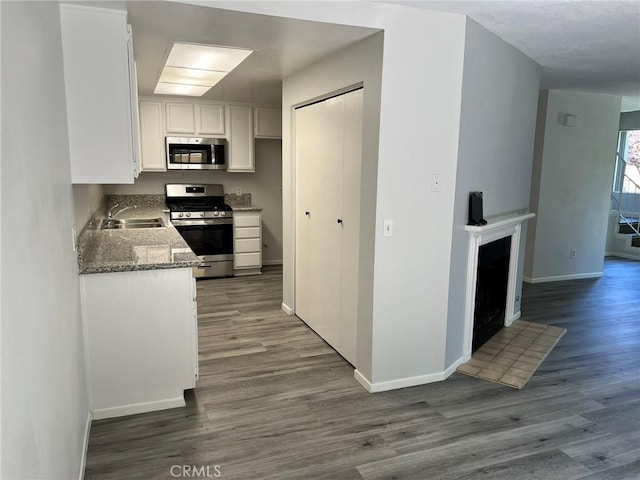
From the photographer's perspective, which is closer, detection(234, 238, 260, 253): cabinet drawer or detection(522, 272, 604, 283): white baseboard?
detection(522, 272, 604, 283): white baseboard

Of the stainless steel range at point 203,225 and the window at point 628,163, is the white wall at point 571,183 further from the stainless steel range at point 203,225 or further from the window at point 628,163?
the stainless steel range at point 203,225

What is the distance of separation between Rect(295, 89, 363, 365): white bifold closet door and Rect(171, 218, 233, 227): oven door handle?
1.85 metres

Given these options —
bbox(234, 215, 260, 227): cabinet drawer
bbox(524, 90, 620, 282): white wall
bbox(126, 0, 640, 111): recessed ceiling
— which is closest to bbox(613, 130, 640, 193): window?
bbox(524, 90, 620, 282): white wall

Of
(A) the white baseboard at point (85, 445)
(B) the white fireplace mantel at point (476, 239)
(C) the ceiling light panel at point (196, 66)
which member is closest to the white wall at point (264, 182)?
(C) the ceiling light panel at point (196, 66)

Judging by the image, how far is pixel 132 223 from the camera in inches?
Answer: 190

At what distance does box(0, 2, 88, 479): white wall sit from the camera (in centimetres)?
112

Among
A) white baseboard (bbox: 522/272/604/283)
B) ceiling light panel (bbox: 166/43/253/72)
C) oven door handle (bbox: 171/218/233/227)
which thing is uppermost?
ceiling light panel (bbox: 166/43/253/72)

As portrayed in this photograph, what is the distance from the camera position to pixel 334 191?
141 inches

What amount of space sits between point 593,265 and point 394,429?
4943 mm

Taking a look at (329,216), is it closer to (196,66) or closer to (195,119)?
(196,66)

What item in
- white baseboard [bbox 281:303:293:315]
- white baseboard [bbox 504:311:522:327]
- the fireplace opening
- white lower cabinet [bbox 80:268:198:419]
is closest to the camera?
white lower cabinet [bbox 80:268:198:419]

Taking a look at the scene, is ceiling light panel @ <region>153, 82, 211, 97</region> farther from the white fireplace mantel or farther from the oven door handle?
the white fireplace mantel

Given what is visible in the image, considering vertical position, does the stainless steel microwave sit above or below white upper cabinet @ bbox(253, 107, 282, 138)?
below

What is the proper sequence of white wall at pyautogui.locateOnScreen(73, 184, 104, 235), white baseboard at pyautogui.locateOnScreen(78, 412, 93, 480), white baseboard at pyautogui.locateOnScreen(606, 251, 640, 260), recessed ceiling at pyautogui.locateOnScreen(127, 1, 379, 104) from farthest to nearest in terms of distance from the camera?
white baseboard at pyautogui.locateOnScreen(606, 251, 640, 260), white wall at pyautogui.locateOnScreen(73, 184, 104, 235), recessed ceiling at pyautogui.locateOnScreen(127, 1, 379, 104), white baseboard at pyautogui.locateOnScreen(78, 412, 93, 480)
